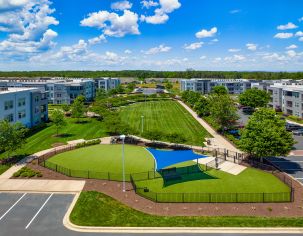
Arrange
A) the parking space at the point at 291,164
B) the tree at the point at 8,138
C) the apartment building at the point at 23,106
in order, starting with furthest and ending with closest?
the apartment building at the point at 23,106 → the tree at the point at 8,138 → the parking space at the point at 291,164

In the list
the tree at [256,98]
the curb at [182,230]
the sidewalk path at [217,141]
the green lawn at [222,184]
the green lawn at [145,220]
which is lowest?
the curb at [182,230]

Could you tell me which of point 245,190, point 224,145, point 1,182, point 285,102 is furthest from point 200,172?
point 285,102

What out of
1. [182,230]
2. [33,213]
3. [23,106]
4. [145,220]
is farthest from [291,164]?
[23,106]

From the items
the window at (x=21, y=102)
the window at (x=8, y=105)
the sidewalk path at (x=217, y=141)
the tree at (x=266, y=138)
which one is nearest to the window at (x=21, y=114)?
the window at (x=21, y=102)

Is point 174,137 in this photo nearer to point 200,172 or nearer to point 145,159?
point 145,159

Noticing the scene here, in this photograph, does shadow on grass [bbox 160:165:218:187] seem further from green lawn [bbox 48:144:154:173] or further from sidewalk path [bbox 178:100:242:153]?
sidewalk path [bbox 178:100:242:153]

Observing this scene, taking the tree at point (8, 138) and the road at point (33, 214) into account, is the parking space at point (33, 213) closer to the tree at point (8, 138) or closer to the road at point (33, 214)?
the road at point (33, 214)
